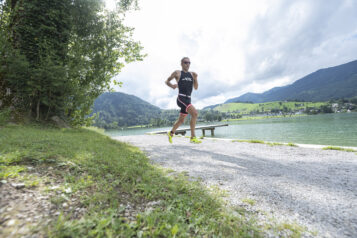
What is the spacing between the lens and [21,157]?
273 cm

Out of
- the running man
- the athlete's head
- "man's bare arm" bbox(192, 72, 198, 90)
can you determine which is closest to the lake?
the running man

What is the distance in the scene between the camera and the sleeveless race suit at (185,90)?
695 cm

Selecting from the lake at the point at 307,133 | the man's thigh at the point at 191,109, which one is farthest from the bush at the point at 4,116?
the man's thigh at the point at 191,109

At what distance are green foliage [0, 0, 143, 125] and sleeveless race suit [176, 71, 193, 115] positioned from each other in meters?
6.92

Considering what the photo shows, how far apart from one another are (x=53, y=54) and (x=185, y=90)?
8.37 m

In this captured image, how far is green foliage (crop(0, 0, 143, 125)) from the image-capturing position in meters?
8.23

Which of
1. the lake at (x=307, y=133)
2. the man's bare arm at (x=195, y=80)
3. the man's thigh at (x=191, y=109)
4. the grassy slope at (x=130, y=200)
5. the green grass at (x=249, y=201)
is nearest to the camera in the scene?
the grassy slope at (x=130, y=200)

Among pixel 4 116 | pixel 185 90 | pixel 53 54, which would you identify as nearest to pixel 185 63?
pixel 185 90

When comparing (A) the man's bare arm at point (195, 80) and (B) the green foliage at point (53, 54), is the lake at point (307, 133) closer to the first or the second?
(B) the green foliage at point (53, 54)

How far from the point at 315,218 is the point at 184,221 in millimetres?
1720

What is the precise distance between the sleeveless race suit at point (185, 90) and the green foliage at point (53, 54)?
22.7ft

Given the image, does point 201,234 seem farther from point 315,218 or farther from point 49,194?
point 49,194

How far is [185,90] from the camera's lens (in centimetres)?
700

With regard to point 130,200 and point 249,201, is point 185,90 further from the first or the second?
point 130,200
